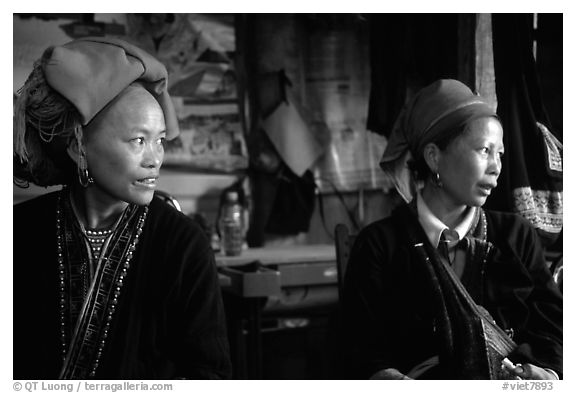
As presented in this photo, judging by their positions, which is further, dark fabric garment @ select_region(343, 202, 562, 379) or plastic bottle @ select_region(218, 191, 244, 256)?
plastic bottle @ select_region(218, 191, 244, 256)

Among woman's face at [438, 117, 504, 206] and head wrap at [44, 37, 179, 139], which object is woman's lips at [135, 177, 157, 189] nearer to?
head wrap at [44, 37, 179, 139]

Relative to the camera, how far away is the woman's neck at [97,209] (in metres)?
1.41

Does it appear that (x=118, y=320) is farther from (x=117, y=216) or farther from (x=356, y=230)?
(x=356, y=230)

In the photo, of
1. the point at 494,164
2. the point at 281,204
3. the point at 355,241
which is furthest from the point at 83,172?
the point at 281,204

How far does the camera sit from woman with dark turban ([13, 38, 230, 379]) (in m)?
1.35

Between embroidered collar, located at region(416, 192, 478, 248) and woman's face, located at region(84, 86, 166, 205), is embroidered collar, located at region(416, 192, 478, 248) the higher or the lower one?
the lower one

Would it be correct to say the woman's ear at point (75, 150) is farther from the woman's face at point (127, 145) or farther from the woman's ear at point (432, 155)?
the woman's ear at point (432, 155)

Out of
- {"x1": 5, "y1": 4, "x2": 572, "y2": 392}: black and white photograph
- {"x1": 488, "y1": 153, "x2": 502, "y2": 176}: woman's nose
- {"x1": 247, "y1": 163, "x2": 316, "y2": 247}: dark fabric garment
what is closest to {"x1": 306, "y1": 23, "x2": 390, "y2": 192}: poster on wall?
{"x1": 247, "y1": 163, "x2": 316, "y2": 247}: dark fabric garment

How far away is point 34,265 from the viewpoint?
142cm

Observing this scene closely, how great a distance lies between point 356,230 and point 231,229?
1.39ft

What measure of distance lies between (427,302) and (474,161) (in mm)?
295

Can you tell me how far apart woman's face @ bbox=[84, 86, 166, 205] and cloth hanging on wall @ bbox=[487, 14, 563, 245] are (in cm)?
77

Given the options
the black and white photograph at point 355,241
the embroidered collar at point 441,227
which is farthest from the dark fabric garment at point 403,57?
the embroidered collar at point 441,227
